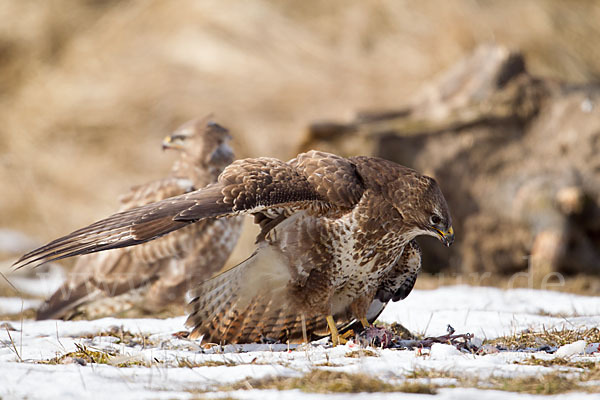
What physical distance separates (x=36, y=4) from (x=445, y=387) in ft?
78.1

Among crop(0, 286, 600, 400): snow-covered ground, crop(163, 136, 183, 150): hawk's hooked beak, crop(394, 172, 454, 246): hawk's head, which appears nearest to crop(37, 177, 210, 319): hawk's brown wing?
crop(163, 136, 183, 150): hawk's hooked beak

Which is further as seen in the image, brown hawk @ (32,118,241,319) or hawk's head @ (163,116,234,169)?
hawk's head @ (163,116,234,169)

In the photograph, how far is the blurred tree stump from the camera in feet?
38.7

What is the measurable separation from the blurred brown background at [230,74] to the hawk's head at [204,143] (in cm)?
852

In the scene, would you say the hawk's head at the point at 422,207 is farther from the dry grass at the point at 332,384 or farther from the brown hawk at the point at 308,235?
the dry grass at the point at 332,384

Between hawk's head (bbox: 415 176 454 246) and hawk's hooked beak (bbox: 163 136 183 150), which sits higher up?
hawk's hooked beak (bbox: 163 136 183 150)

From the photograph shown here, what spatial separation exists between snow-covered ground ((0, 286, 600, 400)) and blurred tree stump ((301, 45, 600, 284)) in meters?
5.31

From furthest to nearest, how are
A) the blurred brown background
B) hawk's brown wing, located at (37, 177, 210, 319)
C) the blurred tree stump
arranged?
the blurred brown background → the blurred tree stump → hawk's brown wing, located at (37, 177, 210, 319)

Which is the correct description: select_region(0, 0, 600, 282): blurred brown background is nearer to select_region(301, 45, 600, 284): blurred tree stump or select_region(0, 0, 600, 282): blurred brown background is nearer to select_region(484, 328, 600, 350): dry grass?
select_region(301, 45, 600, 284): blurred tree stump

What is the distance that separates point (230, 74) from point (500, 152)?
8933mm

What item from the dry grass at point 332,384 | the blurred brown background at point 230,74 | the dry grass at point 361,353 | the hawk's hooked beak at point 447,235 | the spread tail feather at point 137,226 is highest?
the blurred brown background at point 230,74

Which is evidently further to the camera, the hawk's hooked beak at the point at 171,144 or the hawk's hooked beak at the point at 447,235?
the hawk's hooked beak at the point at 171,144

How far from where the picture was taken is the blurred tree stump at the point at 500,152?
11.8 meters

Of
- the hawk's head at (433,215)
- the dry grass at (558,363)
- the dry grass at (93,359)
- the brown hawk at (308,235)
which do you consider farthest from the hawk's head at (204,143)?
the dry grass at (558,363)
